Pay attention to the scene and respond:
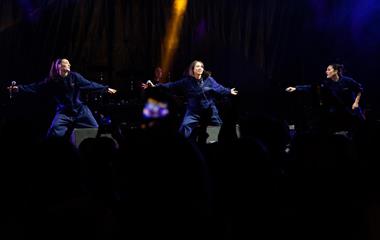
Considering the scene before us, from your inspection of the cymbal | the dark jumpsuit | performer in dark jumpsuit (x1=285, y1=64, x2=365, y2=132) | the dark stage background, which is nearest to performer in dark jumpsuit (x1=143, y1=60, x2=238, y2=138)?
performer in dark jumpsuit (x1=285, y1=64, x2=365, y2=132)

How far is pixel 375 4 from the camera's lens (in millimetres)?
9641

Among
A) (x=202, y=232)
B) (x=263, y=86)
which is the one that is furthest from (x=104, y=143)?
(x=263, y=86)

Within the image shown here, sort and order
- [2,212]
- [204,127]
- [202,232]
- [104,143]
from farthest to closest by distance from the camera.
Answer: [204,127], [104,143], [2,212], [202,232]

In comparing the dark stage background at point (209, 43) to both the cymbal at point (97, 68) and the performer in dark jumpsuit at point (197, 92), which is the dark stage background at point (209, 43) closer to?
the cymbal at point (97, 68)

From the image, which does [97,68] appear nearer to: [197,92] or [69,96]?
[69,96]

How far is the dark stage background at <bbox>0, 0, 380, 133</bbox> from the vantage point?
942cm

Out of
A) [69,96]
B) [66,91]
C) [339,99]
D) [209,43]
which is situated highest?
[209,43]

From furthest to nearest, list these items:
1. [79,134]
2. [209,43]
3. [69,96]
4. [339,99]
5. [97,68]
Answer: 1. [209,43]
2. [97,68]
3. [339,99]
4. [69,96]
5. [79,134]

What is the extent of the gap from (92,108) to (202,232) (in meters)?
7.66

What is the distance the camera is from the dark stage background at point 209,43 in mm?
9422

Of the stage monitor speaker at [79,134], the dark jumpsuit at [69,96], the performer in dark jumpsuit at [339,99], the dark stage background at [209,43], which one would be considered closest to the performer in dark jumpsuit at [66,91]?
the dark jumpsuit at [69,96]

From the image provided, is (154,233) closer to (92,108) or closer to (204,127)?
(204,127)

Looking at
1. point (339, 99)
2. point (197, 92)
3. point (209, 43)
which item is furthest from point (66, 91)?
point (339, 99)

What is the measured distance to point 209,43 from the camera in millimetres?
10969
